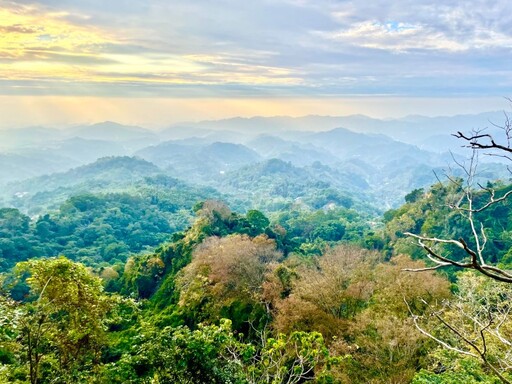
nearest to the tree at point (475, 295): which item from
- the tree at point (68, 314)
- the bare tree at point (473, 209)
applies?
the bare tree at point (473, 209)

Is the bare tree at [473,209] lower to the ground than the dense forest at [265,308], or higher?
higher

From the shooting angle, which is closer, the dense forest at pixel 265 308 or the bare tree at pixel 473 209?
the bare tree at pixel 473 209

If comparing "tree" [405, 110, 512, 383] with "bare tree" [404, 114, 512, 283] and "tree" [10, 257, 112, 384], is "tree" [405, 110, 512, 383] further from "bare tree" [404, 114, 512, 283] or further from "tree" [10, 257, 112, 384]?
"tree" [10, 257, 112, 384]

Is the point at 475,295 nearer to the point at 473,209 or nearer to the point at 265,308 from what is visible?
the point at 265,308

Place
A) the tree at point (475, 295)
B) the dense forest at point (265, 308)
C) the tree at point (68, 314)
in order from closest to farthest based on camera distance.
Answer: the tree at point (475, 295) → the dense forest at point (265, 308) → the tree at point (68, 314)

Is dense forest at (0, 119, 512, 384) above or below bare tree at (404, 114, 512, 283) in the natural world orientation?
below

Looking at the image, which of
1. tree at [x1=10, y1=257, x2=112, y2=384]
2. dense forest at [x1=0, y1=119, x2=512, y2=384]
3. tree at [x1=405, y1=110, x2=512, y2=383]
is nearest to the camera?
tree at [x1=405, y1=110, x2=512, y2=383]

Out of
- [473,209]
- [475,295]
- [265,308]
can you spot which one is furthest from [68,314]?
[475,295]

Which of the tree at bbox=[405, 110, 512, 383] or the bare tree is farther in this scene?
the tree at bbox=[405, 110, 512, 383]

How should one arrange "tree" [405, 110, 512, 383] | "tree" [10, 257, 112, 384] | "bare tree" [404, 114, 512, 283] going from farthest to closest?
1. "tree" [10, 257, 112, 384]
2. "tree" [405, 110, 512, 383]
3. "bare tree" [404, 114, 512, 283]

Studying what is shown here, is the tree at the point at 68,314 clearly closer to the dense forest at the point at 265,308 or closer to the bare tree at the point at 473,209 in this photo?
the dense forest at the point at 265,308

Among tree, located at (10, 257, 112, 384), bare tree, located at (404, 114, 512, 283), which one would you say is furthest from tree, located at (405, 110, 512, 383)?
tree, located at (10, 257, 112, 384)
